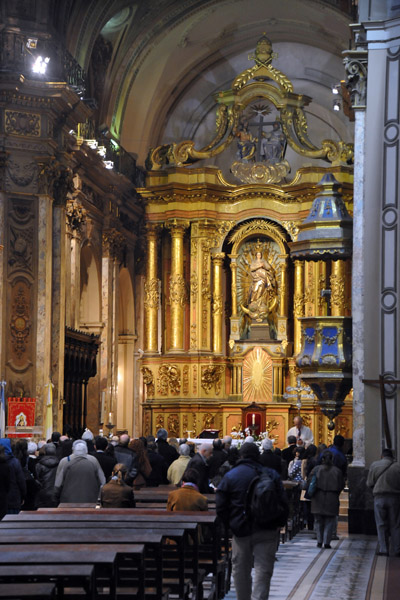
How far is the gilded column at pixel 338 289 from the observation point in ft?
94.9

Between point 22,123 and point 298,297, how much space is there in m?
10.4

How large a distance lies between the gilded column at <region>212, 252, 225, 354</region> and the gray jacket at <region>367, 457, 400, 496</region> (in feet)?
54.6

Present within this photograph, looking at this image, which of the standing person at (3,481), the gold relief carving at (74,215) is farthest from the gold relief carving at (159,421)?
the standing person at (3,481)

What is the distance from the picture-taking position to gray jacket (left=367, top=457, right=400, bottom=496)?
44.5ft

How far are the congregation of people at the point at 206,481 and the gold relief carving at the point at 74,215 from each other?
26.0 feet

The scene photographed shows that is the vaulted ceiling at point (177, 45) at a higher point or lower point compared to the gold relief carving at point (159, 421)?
higher

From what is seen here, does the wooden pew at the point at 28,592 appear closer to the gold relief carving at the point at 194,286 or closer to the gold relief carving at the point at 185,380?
the gold relief carving at the point at 185,380

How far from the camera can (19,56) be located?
21750 millimetres

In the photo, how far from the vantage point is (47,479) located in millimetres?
13758

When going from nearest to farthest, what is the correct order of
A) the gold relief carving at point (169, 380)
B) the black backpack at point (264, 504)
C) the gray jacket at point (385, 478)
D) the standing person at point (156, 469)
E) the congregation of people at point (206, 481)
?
the black backpack at point (264, 504) < the congregation of people at point (206, 481) < the gray jacket at point (385, 478) < the standing person at point (156, 469) < the gold relief carving at point (169, 380)

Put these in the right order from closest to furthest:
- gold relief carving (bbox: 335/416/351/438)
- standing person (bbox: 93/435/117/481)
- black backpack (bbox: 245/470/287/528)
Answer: black backpack (bbox: 245/470/287/528) < standing person (bbox: 93/435/117/481) < gold relief carving (bbox: 335/416/351/438)

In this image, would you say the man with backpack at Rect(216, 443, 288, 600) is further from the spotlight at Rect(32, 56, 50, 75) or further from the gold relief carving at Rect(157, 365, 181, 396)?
the gold relief carving at Rect(157, 365, 181, 396)

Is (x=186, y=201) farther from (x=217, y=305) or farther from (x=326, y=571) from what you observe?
(x=326, y=571)

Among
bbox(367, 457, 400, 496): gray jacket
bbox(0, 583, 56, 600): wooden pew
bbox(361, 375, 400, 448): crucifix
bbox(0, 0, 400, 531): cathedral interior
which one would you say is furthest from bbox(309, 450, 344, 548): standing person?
bbox(0, 583, 56, 600): wooden pew
